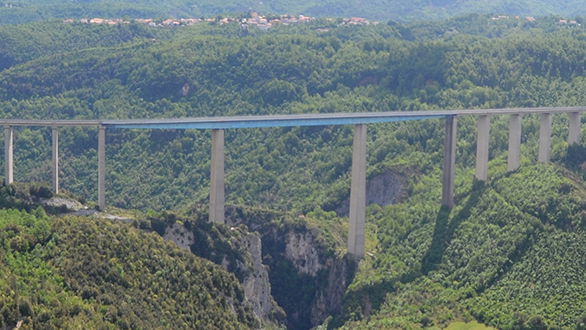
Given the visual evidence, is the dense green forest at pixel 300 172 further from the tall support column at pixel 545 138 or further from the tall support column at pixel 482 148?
the tall support column at pixel 545 138

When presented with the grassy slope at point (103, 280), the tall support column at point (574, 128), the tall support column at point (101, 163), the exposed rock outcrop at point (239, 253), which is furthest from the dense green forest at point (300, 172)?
the tall support column at point (101, 163)

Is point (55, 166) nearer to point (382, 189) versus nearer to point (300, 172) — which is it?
point (382, 189)

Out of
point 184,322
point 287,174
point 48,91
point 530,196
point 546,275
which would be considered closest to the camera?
point 184,322

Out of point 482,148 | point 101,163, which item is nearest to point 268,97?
point 482,148

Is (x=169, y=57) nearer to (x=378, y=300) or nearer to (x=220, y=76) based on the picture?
(x=220, y=76)

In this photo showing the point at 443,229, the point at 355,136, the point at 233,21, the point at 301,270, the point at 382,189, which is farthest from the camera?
the point at 233,21

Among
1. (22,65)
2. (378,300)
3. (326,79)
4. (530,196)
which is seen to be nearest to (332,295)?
(378,300)
